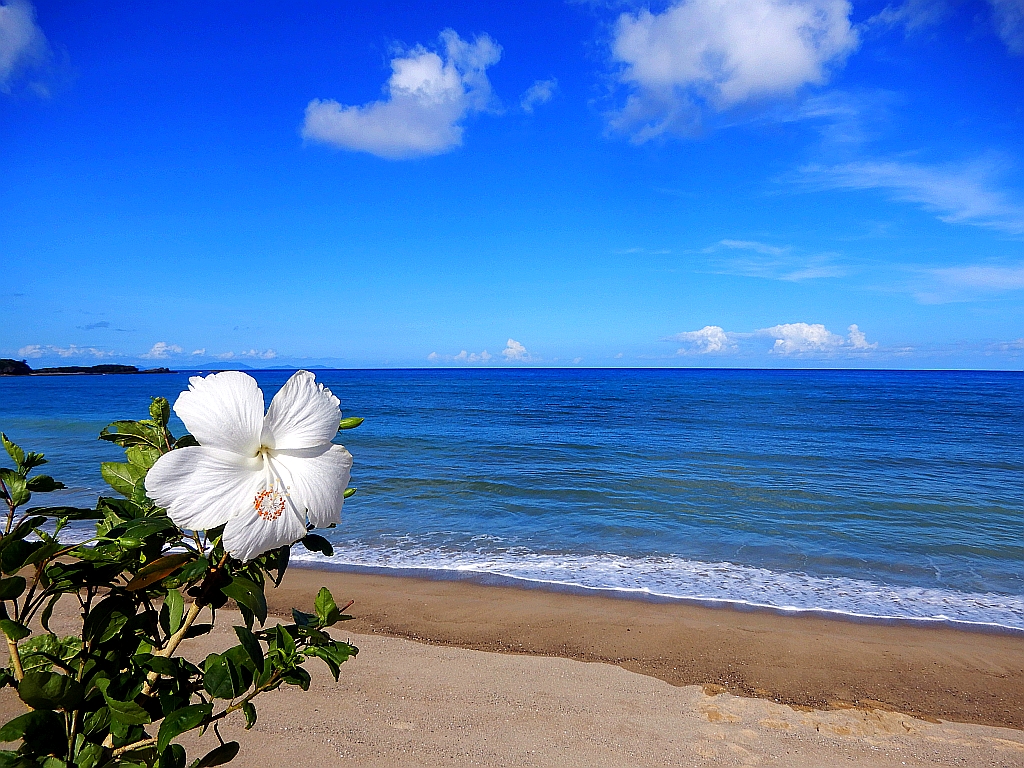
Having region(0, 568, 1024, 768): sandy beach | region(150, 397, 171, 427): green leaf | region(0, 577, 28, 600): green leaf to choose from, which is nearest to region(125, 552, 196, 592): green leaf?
region(0, 577, 28, 600): green leaf

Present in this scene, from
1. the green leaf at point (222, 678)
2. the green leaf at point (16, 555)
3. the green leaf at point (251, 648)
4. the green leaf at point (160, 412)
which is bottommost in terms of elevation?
the green leaf at point (222, 678)

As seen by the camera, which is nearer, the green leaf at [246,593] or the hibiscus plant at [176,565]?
the hibiscus plant at [176,565]

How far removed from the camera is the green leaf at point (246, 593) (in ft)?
2.73

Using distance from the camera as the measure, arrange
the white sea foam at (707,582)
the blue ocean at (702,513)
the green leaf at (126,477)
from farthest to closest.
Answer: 1. the blue ocean at (702,513)
2. the white sea foam at (707,582)
3. the green leaf at (126,477)

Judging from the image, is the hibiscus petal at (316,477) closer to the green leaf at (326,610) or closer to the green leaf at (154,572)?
the green leaf at (154,572)

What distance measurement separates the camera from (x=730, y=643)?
513 cm

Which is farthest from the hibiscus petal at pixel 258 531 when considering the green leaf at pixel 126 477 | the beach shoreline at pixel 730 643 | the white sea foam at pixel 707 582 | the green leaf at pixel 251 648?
the white sea foam at pixel 707 582

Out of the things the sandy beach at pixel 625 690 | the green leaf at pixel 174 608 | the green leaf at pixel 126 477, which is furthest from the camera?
the sandy beach at pixel 625 690

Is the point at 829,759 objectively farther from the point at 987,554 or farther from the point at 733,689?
the point at 987,554

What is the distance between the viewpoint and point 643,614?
18.8 feet

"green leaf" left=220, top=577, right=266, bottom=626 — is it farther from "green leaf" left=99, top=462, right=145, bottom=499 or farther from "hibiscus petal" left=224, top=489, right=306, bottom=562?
"green leaf" left=99, top=462, right=145, bottom=499

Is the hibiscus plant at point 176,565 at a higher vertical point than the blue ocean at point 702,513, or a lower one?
higher

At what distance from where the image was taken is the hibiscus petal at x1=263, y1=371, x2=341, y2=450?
2.44 feet

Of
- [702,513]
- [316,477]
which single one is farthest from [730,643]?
[316,477]
